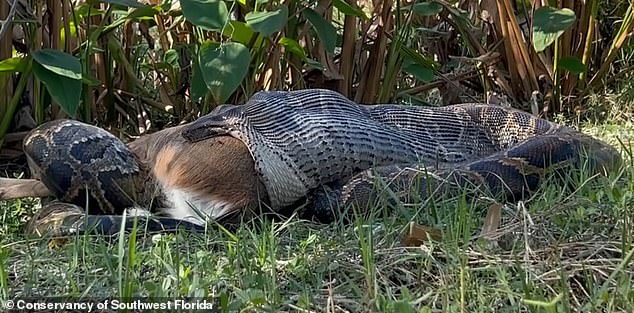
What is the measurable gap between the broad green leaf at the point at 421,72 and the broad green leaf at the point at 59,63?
1.99 metres

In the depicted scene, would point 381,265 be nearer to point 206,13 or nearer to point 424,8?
point 206,13

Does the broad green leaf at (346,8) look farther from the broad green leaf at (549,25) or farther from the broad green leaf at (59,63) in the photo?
the broad green leaf at (59,63)

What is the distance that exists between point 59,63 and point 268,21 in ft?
2.77

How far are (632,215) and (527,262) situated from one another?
0.49 meters

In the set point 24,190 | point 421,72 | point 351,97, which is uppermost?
point 24,190

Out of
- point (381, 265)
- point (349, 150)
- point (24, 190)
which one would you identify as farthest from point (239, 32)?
point (381, 265)

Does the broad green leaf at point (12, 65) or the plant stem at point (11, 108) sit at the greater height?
the broad green leaf at point (12, 65)

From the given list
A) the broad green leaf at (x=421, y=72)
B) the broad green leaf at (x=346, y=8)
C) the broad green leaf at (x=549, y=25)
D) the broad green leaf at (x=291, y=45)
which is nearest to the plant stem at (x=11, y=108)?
the broad green leaf at (x=291, y=45)

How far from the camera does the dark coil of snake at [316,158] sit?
9.91 ft

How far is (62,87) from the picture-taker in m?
3.26

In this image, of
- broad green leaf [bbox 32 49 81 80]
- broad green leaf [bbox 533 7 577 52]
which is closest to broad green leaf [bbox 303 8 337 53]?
broad green leaf [bbox 533 7 577 52]

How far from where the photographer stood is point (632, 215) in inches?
90.4

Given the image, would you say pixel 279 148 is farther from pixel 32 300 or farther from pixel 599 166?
pixel 32 300

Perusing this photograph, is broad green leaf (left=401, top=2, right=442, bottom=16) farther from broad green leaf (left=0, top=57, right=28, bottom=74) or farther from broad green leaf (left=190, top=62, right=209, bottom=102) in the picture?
broad green leaf (left=0, top=57, right=28, bottom=74)
